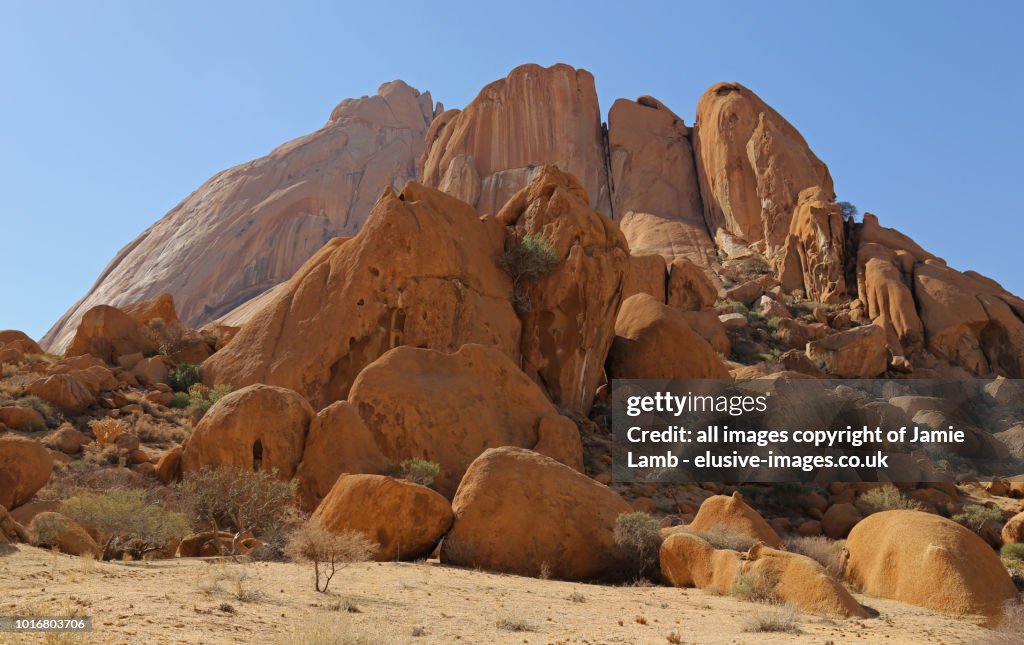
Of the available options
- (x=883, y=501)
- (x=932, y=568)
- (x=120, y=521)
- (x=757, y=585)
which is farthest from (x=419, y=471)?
(x=883, y=501)

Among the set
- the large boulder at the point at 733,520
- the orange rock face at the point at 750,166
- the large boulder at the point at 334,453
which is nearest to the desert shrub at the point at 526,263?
the large boulder at the point at 334,453

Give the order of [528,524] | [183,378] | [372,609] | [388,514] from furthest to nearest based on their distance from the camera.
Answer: [183,378] → [528,524] → [388,514] → [372,609]

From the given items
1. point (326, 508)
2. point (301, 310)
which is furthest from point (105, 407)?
point (326, 508)

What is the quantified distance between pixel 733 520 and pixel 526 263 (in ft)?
41.3

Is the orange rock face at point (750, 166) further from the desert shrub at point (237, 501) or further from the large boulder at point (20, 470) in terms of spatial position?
the large boulder at point (20, 470)

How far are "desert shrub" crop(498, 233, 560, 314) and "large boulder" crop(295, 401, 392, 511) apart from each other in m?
9.86

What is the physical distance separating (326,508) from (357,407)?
4.62 m

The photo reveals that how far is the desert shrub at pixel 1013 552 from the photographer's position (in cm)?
1589

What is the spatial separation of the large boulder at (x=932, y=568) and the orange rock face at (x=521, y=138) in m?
50.7

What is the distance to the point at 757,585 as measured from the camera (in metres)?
10.8

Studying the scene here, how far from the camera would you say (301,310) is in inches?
886

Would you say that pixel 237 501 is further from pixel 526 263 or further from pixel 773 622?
pixel 526 263

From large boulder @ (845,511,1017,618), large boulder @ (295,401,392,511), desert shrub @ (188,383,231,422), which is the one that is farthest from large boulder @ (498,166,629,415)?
large boulder @ (845,511,1017,618)

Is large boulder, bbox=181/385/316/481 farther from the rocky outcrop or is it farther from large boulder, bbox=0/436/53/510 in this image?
the rocky outcrop
